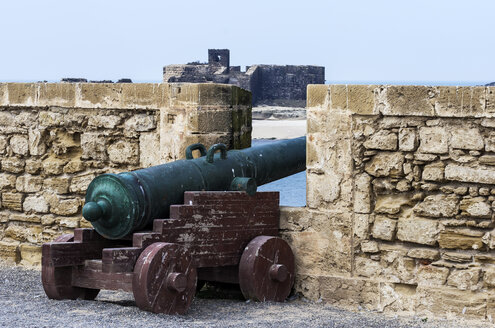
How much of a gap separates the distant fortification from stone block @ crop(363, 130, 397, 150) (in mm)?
34543

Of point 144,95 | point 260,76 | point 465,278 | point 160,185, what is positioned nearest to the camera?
point 160,185

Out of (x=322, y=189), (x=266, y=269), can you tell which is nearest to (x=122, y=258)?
(x=266, y=269)

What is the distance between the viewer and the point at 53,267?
4965 millimetres

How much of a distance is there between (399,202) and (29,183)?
120 inches

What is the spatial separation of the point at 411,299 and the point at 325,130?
1206mm

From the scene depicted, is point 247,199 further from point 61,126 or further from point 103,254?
point 61,126

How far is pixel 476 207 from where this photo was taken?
16.9ft

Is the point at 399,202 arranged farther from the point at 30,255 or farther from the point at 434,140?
the point at 30,255

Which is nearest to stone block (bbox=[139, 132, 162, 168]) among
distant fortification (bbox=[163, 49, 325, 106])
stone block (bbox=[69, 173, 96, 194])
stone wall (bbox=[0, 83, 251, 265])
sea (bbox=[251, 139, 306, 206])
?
stone wall (bbox=[0, 83, 251, 265])

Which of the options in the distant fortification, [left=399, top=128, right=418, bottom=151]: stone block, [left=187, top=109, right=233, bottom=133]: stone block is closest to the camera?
[left=399, top=128, right=418, bottom=151]: stone block

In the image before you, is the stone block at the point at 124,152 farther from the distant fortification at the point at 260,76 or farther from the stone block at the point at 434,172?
the distant fortification at the point at 260,76

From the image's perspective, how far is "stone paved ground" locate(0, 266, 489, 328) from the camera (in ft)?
15.0

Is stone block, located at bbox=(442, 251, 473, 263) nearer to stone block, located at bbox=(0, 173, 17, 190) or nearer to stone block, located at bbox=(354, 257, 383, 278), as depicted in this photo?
stone block, located at bbox=(354, 257, 383, 278)

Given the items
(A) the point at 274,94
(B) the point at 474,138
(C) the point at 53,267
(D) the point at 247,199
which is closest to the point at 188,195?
(D) the point at 247,199
